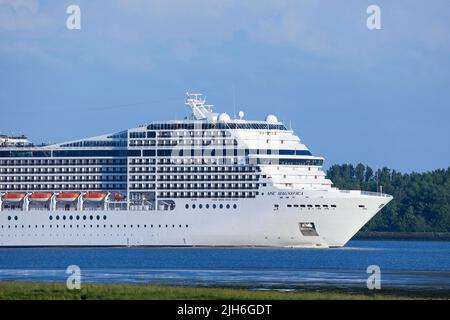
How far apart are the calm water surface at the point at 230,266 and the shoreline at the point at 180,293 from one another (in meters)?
3.32

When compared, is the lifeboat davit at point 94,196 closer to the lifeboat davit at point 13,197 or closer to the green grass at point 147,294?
the lifeboat davit at point 13,197

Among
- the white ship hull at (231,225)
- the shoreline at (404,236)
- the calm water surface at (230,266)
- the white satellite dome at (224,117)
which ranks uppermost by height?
the white satellite dome at (224,117)

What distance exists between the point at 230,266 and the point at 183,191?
86.9 feet

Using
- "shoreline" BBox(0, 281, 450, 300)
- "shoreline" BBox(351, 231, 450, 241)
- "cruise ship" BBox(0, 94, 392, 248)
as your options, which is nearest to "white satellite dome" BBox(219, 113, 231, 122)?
"cruise ship" BBox(0, 94, 392, 248)

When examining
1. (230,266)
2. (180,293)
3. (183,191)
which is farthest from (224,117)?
(180,293)

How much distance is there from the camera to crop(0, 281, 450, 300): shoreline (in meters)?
53.5

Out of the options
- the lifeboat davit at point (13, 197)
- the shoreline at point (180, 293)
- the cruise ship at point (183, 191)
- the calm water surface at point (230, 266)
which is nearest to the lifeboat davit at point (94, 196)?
the cruise ship at point (183, 191)

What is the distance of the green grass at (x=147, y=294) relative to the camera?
5341 centimetres

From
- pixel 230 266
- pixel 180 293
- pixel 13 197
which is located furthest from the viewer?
pixel 13 197

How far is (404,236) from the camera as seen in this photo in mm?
163250

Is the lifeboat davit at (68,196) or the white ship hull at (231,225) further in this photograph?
the lifeboat davit at (68,196)

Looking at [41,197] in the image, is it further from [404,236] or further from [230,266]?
[404,236]
